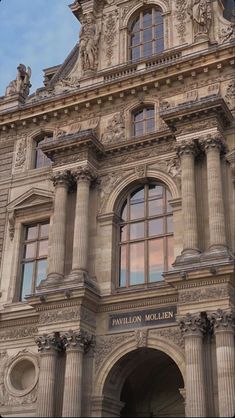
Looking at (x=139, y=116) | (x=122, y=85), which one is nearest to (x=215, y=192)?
(x=139, y=116)

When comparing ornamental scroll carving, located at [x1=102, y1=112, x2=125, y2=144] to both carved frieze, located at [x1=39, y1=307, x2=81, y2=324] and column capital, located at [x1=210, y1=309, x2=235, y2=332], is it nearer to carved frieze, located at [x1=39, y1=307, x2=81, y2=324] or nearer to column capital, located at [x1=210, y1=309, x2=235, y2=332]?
carved frieze, located at [x1=39, y1=307, x2=81, y2=324]

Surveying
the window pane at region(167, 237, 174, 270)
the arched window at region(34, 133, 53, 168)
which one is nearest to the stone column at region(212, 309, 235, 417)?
the window pane at region(167, 237, 174, 270)

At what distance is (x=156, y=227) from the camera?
24375 mm

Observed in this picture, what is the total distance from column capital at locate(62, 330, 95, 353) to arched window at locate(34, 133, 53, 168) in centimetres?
862

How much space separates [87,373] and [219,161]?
864 cm

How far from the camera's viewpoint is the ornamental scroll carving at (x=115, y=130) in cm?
2617

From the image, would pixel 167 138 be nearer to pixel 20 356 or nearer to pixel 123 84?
pixel 123 84

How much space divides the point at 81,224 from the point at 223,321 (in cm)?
686

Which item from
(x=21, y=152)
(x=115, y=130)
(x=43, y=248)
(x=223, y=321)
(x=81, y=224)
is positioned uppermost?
(x=21, y=152)

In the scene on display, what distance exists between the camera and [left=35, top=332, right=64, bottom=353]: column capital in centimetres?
2220

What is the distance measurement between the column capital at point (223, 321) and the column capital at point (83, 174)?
25.9ft

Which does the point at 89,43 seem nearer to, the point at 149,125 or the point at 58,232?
the point at 149,125

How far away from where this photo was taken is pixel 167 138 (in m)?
24.9

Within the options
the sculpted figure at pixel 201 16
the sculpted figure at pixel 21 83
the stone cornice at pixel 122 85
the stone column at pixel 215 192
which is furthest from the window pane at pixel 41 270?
the sculpted figure at pixel 201 16
